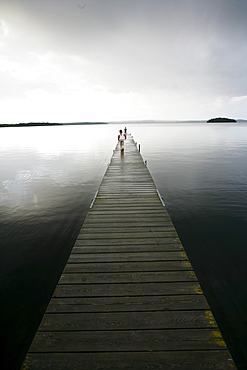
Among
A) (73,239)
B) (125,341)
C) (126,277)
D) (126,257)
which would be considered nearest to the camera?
(125,341)

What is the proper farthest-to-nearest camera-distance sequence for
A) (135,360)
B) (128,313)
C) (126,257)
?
(126,257) < (128,313) < (135,360)

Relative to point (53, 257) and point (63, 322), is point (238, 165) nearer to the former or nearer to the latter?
point (53, 257)

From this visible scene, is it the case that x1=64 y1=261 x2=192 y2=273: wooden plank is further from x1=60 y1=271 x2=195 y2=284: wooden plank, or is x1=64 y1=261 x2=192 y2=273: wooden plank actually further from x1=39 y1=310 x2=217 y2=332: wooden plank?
x1=39 y1=310 x2=217 y2=332: wooden plank

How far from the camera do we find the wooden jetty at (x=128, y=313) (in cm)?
264

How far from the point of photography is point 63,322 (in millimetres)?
3121

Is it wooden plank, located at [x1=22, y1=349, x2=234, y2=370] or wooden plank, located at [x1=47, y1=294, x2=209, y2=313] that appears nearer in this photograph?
wooden plank, located at [x1=22, y1=349, x2=234, y2=370]

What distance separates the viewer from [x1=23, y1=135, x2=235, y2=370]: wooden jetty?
264 cm

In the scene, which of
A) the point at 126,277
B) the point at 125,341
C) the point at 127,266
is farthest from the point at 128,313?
the point at 127,266

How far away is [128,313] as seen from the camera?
3.24 metres

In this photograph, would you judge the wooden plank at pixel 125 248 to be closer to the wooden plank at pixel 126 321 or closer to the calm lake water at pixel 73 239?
the wooden plank at pixel 126 321

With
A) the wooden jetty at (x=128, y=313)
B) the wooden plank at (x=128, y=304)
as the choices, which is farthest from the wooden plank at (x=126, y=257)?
the wooden plank at (x=128, y=304)

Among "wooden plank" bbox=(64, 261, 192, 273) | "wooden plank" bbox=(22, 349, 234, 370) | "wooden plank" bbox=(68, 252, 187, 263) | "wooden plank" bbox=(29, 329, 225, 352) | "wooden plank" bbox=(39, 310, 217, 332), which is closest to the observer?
"wooden plank" bbox=(22, 349, 234, 370)

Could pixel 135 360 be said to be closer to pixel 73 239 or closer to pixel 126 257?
pixel 126 257

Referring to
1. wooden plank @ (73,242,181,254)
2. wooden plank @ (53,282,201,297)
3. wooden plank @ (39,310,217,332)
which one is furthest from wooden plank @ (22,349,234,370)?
wooden plank @ (73,242,181,254)
